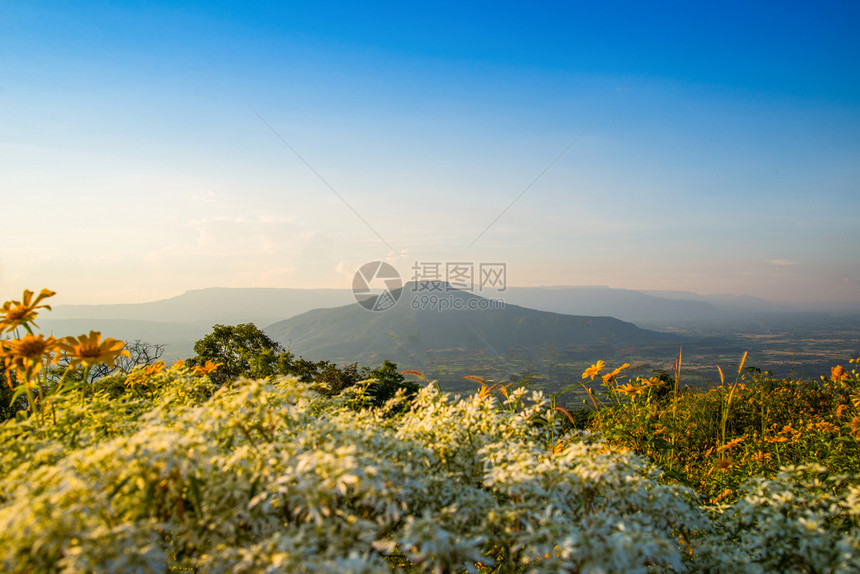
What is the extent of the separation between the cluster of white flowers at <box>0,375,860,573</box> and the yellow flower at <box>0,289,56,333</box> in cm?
119

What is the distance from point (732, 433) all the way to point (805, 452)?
155cm

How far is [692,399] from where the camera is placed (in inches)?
313

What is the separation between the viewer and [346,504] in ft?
8.62

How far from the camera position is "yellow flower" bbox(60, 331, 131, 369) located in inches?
151

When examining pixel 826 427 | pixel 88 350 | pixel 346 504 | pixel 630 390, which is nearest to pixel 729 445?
pixel 826 427

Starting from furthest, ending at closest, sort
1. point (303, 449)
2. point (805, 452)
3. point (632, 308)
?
point (632, 308) → point (805, 452) → point (303, 449)

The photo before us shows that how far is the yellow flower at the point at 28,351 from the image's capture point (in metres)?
3.69

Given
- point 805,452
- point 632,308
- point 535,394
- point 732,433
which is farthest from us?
point 632,308

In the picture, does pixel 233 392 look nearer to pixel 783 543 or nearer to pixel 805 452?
pixel 783 543

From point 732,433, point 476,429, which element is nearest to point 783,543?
point 476,429

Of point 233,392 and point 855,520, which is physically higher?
point 233,392

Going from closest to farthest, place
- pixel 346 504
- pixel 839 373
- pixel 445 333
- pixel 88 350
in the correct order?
pixel 346 504
pixel 88 350
pixel 839 373
pixel 445 333

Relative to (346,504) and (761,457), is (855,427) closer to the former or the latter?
(761,457)

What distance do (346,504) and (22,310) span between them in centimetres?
369
